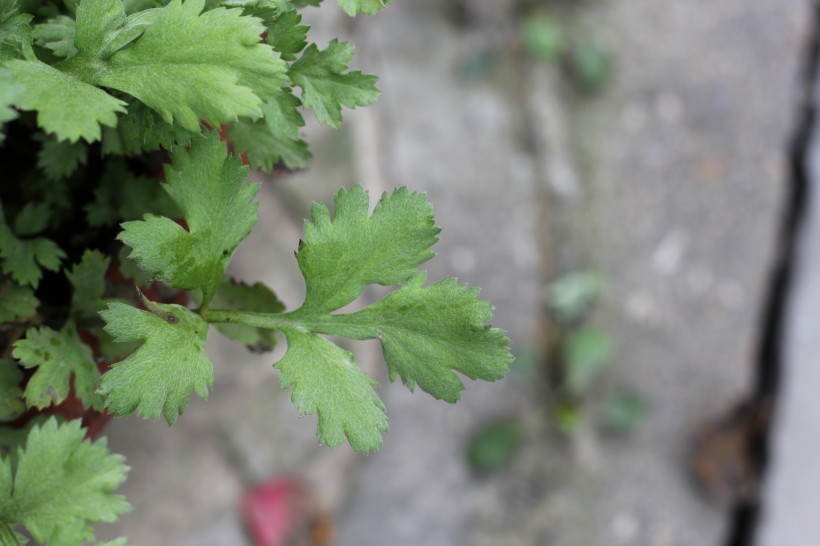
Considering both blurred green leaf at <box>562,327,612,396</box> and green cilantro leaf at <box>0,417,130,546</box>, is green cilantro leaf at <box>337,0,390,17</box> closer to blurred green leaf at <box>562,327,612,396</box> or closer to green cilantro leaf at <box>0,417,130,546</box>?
green cilantro leaf at <box>0,417,130,546</box>

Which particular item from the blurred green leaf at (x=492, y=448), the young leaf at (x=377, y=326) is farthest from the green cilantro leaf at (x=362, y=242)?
the blurred green leaf at (x=492, y=448)

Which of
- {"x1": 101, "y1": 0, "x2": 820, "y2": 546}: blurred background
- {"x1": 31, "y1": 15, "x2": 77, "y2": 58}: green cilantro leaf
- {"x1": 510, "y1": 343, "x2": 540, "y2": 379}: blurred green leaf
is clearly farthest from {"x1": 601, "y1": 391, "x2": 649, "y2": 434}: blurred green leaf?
{"x1": 31, "y1": 15, "x2": 77, "y2": 58}: green cilantro leaf

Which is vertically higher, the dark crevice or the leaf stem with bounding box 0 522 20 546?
the leaf stem with bounding box 0 522 20 546

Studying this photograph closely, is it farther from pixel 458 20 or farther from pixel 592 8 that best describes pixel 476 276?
pixel 592 8

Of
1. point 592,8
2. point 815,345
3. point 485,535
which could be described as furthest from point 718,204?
point 485,535

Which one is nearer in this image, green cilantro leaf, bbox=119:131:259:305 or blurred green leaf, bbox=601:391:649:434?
green cilantro leaf, bbox=119:131:259:305

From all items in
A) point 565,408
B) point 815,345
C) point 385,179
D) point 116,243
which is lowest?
point 565,408

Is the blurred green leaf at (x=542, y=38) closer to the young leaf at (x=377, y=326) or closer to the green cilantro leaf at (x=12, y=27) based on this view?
the young leaf at (x=377, y=326)
